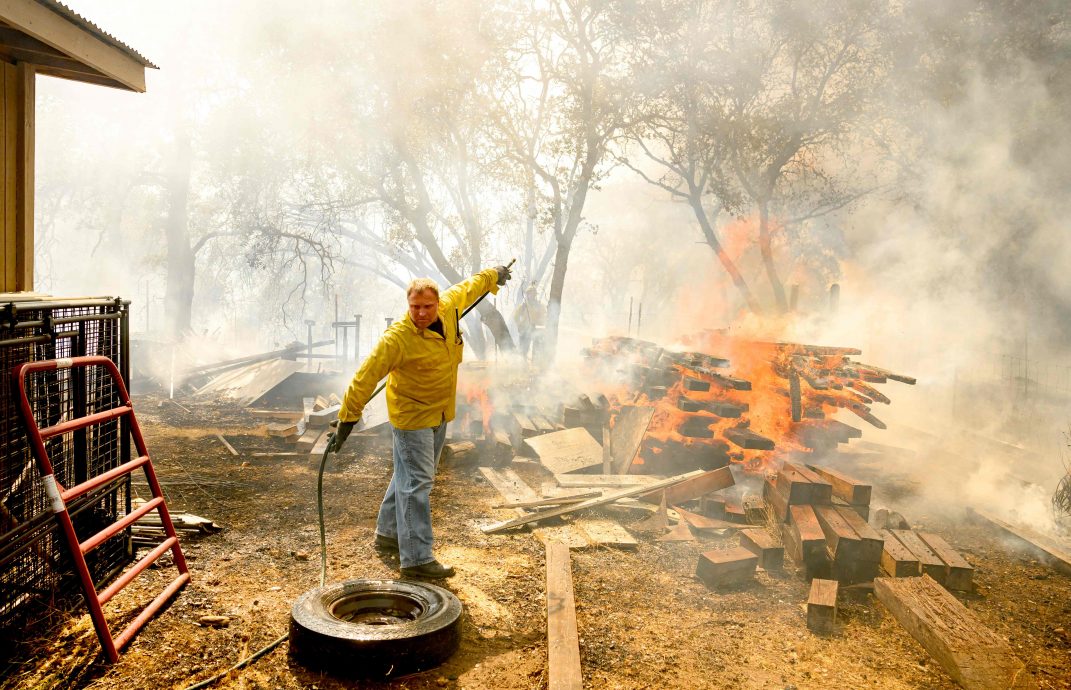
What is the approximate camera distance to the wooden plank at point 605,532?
241 inches

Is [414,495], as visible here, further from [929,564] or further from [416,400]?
[929,564]

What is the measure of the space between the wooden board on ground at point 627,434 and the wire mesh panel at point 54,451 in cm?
551

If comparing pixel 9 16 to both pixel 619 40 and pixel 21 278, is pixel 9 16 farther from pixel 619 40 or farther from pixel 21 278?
pixel 619 40

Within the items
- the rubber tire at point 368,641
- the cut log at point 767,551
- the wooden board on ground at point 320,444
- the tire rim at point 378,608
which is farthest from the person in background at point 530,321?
the rubber tire at point 368,641

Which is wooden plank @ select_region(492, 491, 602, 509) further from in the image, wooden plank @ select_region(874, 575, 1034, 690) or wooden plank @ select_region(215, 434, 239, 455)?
wooden plank @ select_region(215, 434, 239, 455)

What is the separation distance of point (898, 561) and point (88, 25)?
776 centimetres

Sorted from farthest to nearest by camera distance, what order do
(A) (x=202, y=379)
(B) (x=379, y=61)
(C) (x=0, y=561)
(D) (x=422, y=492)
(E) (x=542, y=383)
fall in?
(A) (x=202, y=379)
(B) (x=379, y=61)
(E) (x=542, y=383)
(D) (x=422, y=492)
(C) (x=0, y=561)

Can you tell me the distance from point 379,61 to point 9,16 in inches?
416

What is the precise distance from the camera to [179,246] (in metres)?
24.7

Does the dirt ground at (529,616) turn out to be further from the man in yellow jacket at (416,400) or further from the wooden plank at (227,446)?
the wooden plank at (227,446)

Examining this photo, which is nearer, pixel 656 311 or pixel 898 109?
pixel 898 109

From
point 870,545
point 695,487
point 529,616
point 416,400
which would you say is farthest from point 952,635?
point 416,400

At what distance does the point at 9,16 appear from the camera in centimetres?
451

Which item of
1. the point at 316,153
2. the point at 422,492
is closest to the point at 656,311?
the point at 316,153
